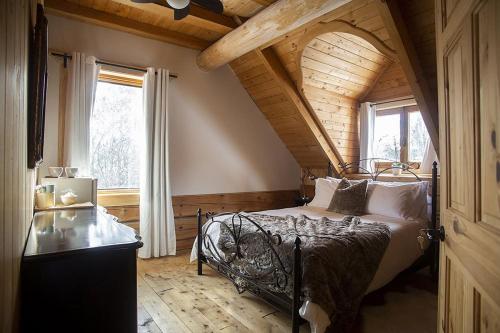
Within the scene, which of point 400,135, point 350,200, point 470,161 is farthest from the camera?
point 400,135

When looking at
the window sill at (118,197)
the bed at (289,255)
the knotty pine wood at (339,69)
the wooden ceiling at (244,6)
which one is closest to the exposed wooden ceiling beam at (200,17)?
the wooden ceiling at (244,6)

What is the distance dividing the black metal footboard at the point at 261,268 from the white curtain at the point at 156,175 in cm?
80

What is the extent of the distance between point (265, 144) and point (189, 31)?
6.34 feet

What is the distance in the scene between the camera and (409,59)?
8.91 ft

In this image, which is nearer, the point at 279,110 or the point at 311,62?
the point at 311,62

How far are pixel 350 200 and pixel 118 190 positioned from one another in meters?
2.68

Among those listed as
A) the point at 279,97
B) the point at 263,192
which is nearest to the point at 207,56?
the point at 279,97

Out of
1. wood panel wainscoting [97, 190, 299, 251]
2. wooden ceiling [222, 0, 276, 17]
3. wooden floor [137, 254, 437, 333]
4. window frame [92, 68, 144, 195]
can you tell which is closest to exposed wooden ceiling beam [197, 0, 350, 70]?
wooden ceiling [222, 0, 276, 17]

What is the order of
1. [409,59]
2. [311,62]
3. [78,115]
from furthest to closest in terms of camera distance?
1. [311,62]
2. [78,115]
3. [409,59]

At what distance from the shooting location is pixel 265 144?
4707 mm

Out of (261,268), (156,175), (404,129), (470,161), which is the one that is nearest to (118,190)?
(156,175)

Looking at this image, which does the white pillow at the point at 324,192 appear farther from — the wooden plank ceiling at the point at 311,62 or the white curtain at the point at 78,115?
the white curtain at the point at 78,115

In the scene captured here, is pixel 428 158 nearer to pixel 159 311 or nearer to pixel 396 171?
pixel 396 171

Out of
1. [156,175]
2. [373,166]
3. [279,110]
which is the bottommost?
[156,175]
